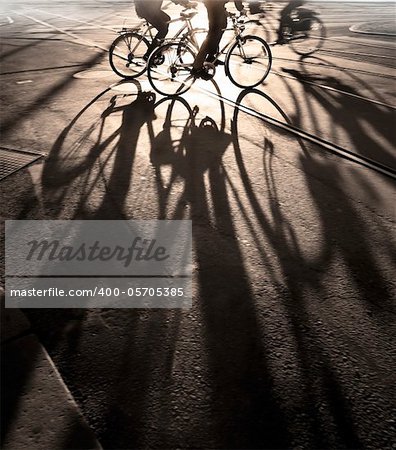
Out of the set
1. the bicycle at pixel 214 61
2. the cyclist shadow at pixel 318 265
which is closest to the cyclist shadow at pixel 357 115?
the cyclist shadow at pixel 318 265

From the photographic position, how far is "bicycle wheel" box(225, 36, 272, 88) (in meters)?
7.78

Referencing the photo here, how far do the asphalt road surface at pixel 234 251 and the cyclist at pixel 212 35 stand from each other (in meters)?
0.43

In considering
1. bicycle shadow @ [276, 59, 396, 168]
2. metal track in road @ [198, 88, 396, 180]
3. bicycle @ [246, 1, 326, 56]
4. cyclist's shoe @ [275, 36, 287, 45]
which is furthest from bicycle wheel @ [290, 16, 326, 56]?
metal track in road @ [198, 88, 396, 180]

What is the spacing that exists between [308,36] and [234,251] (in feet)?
38.6

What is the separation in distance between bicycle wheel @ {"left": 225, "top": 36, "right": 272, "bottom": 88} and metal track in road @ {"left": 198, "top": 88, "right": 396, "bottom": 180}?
38.5 inches

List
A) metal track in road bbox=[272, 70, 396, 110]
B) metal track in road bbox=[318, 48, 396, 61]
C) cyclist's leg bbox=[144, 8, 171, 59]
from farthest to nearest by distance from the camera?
metal track in road bbox=[318, 48, 396, 61]
cyclist's leg bbox=[144, 8, 171, 59]
metal track in road bbox=[272, 70, 396, 110]

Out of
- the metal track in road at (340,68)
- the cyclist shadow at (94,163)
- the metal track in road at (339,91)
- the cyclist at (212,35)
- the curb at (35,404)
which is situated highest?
the cyclist at (212,35)

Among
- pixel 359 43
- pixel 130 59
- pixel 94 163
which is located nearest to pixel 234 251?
pixel 94 163

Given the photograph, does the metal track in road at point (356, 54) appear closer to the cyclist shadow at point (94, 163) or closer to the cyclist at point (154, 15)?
the cyclist at point (154, 15)

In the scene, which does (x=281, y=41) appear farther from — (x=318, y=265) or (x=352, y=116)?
(x=318, y=265)

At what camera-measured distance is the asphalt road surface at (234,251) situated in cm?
244

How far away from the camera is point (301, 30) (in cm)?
1459

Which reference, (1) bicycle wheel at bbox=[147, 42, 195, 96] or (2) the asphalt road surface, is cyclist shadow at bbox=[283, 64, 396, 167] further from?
(1) bicycle wheel at bbox=[147, 42, 195, 96]

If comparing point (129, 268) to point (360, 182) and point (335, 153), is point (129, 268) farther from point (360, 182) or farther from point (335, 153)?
point (335, 153)
